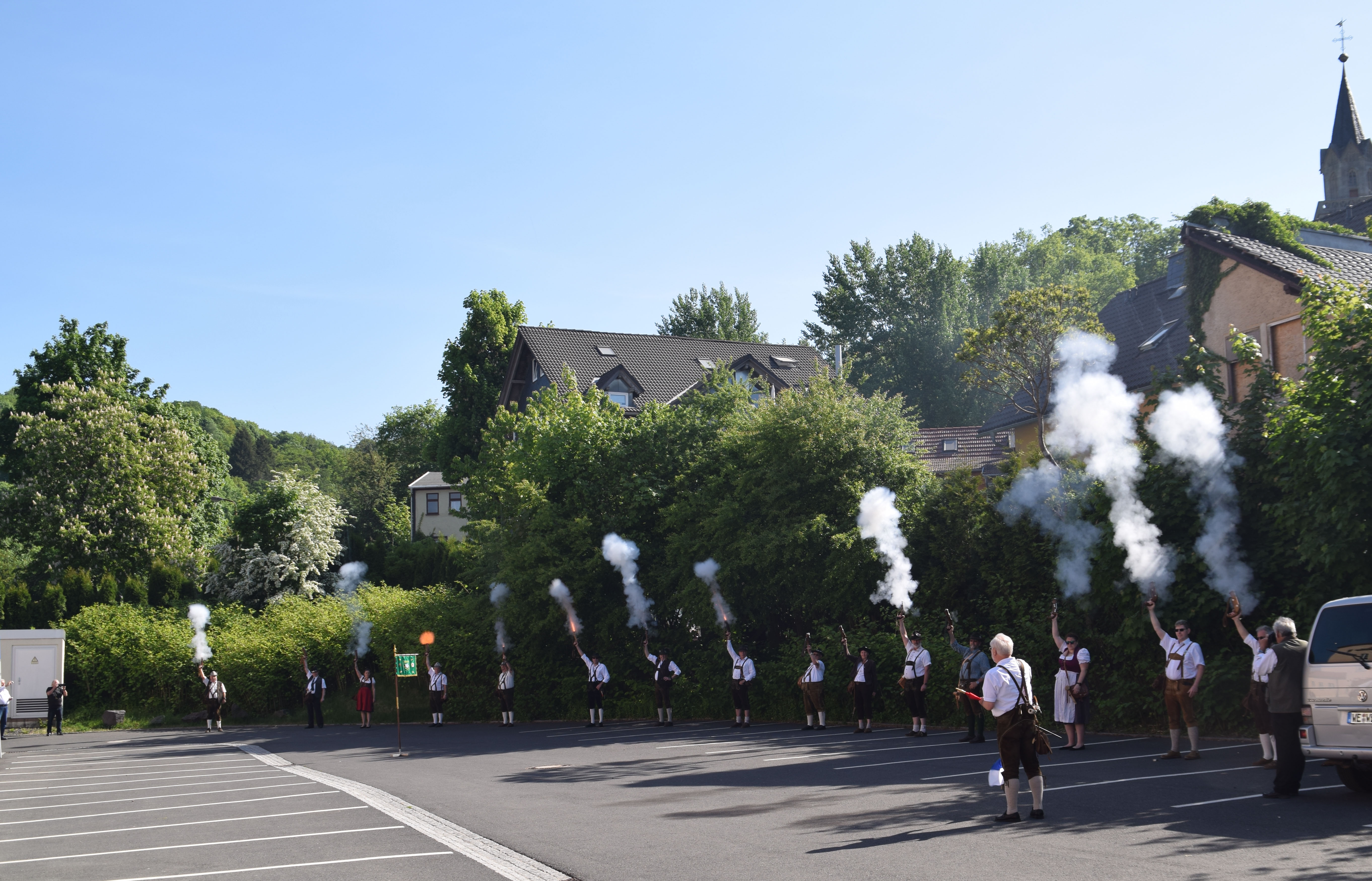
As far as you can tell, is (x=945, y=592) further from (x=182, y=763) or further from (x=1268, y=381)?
(x=182, y=763)

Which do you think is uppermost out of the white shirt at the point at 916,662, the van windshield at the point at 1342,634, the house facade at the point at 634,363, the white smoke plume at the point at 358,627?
the house facade at the point at 634,363

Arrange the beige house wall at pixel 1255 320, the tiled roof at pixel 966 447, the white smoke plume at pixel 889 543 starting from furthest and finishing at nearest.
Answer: the tiled roof at pixel 966 447 → the beige house wall at pixel 1255 320 → the white smoke plume at pixel 889 543

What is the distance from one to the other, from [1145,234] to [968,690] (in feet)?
233

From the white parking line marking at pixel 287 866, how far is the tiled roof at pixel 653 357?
1575 inches

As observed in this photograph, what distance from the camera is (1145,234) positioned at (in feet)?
264

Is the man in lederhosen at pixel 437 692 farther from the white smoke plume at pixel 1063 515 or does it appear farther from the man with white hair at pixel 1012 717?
the man with white hair at pixel 1012 717

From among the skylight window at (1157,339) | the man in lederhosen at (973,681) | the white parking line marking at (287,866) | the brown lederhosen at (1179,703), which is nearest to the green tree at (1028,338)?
the skylight window at (1157,339)

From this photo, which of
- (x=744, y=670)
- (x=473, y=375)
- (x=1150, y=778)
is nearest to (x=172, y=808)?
(x=1150, y=778)

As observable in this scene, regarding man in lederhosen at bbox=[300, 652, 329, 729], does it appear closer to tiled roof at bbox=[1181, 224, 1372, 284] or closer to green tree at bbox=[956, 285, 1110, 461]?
green tree at bbox=[956, 285, 1110, 461]

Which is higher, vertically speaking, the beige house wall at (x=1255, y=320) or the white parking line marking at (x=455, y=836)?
the beige house wall at (x=1255, y=320)

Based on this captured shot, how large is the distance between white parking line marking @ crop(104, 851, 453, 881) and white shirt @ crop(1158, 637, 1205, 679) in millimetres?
9701

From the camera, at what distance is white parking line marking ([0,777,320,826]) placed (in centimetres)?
1540

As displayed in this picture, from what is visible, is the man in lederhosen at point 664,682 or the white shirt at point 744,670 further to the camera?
the man in lederhosen at point 664,682

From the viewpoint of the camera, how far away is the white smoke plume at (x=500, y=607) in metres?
30.1
